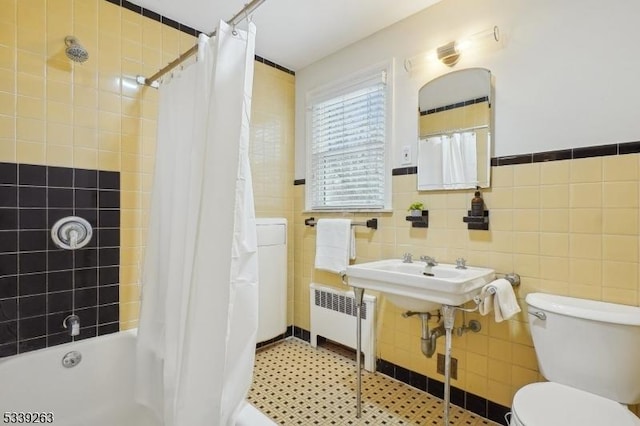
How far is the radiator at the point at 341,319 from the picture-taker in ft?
7.29

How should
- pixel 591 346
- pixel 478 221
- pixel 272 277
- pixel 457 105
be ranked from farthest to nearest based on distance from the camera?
pixel 272 277 → pixel 457 105 → pixel 478 221 → pixel 591 346

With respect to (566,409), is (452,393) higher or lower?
lower

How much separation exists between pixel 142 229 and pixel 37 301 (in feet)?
1.99

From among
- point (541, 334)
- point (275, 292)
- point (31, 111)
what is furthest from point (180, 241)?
point (541, 334)

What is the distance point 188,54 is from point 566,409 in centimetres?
204

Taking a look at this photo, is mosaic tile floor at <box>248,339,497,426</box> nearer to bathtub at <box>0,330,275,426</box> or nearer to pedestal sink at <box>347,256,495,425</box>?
pedestal sink at <box>347,256,495,425</box>

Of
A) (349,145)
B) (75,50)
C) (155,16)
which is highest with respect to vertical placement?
(155,16)

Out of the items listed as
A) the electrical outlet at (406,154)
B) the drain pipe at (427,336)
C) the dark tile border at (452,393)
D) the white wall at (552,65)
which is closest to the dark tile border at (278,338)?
the dark tile border at (452,393)

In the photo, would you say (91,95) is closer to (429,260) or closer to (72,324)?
(72,324)

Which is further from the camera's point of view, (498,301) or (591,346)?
(498,301)

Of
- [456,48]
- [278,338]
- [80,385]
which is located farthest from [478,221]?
[80,385]

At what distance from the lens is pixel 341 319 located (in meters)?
2.40

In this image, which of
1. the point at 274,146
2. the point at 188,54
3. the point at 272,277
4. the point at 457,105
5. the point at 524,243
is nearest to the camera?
the point at 188,54

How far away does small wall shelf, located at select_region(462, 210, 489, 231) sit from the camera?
1.71 m
